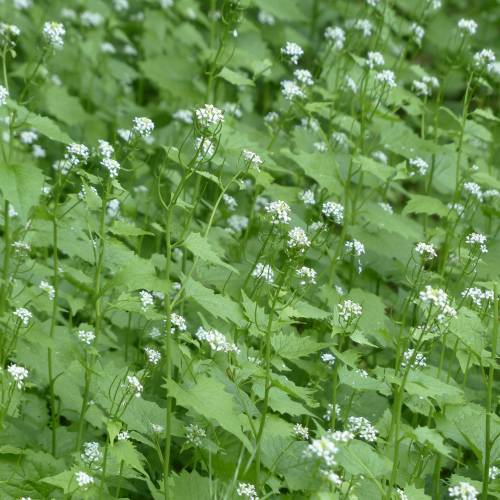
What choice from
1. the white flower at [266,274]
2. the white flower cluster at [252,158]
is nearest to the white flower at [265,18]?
the white flower at [266,274]

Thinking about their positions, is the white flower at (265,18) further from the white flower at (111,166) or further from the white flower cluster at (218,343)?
the white flower cluster at (218,343)

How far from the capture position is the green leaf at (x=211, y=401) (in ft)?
10.8

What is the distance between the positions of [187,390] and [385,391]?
785mm

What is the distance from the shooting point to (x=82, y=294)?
5.11 metres

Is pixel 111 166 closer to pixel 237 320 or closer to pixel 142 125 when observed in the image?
pixel 142 125

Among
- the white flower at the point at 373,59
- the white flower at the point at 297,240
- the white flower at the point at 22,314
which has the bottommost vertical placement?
the white flower at the point at 22,314

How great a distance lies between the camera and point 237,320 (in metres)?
3.68

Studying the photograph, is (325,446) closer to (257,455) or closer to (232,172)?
(257,455)

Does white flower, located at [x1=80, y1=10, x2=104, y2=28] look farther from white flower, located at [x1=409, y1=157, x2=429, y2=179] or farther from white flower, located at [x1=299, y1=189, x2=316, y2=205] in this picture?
white flower, located at [x1=409, y1=157, x2=429, y2=179]

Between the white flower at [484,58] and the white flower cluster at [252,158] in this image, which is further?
the white flower at [484,58]

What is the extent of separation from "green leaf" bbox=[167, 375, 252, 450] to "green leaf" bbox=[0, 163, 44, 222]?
844mm

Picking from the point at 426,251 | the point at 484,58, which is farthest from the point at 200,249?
the point at 484,58

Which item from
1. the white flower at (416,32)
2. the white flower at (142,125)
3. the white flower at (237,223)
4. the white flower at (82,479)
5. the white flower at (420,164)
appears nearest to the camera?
the white flower at (82,479)

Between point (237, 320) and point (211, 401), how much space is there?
0.41 meters
